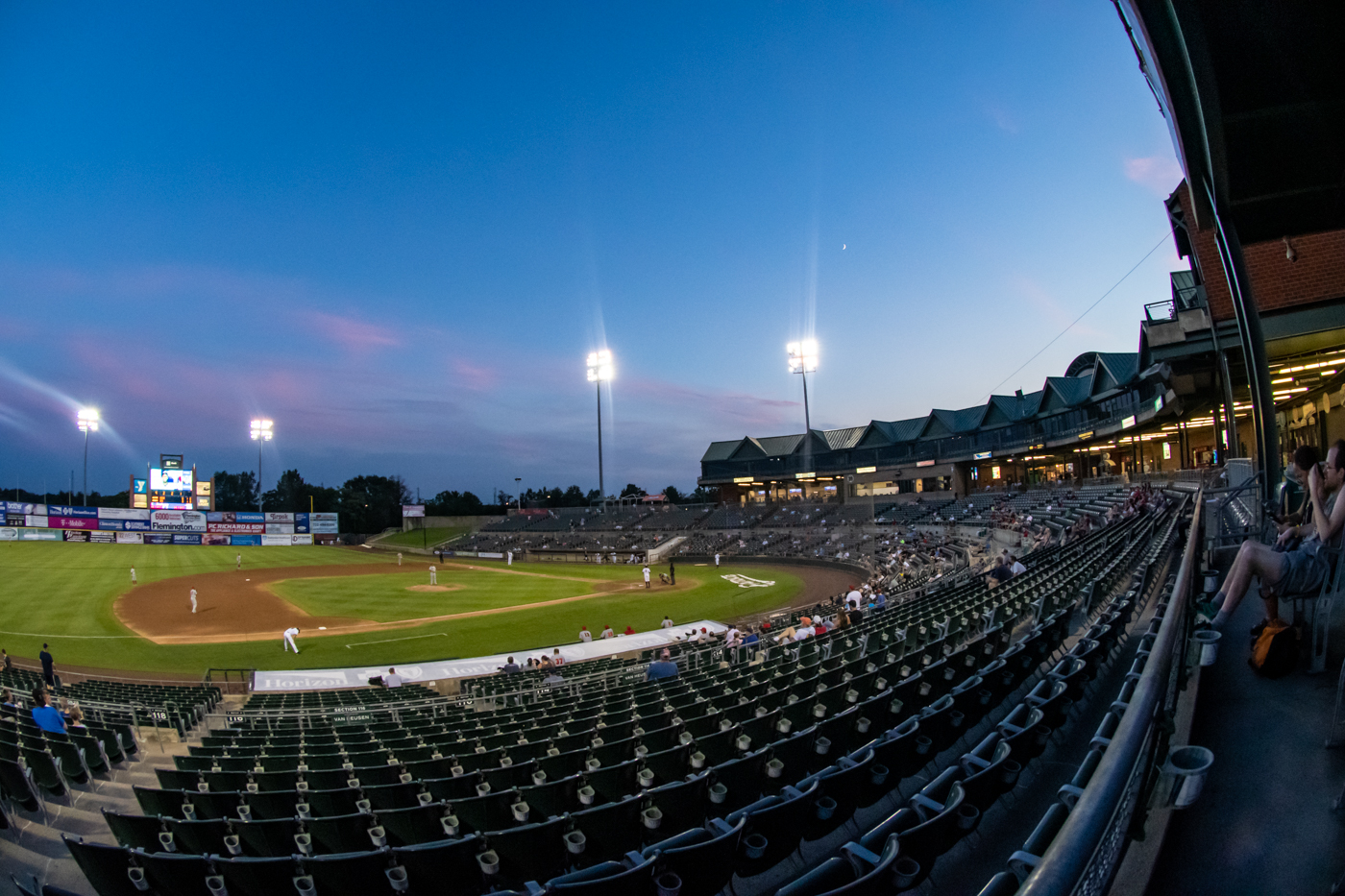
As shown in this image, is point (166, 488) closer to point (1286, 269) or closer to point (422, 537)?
point (422, 537)

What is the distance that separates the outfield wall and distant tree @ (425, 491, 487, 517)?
75.1 feet

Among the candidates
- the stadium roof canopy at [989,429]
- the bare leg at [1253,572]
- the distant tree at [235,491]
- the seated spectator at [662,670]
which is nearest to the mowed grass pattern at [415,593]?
the seated spectator at [662,670]

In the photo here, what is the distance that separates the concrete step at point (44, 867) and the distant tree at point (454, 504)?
96990mm

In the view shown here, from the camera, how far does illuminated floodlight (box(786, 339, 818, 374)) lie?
195ft

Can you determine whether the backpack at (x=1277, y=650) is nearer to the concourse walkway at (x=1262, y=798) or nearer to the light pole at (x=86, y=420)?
the concourse walkway at (x=1262, y=798)

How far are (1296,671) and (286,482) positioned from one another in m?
152

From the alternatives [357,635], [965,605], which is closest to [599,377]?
[357,635]

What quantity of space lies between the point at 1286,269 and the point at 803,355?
4356 cm

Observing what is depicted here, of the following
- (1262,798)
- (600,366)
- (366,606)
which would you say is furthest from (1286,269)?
(600,366)

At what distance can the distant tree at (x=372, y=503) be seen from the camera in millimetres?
98438

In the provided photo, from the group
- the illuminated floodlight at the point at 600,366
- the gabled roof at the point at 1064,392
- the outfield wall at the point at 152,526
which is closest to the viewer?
the gabled roof at the point at 1064,392

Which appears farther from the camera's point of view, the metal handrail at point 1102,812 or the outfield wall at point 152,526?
the outfield wall at point 152,526

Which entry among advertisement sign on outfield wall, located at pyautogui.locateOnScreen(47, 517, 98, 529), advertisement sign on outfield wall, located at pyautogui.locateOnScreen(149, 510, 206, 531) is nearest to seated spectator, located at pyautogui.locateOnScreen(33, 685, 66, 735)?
advertisement sign on outfield wall, located at pyautogui.locateOnScreen(149, 510, 206, 531)

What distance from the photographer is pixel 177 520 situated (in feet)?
256
